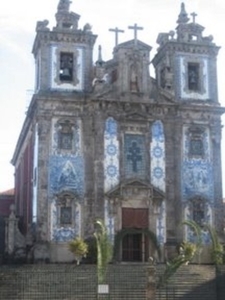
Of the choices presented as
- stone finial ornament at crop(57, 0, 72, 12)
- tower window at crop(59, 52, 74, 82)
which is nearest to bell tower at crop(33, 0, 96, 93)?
tower window at crop(59, 52, 74, 82)

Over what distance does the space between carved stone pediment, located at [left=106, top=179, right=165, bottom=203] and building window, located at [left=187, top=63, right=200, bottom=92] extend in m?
6.65

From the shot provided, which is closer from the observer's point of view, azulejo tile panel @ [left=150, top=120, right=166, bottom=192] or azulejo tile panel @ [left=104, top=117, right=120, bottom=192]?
azulejo tile panel @ [left=104, top=117, right=120, bottom=192]

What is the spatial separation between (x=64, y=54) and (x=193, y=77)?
7.54 metres

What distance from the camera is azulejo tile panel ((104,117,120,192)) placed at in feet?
122

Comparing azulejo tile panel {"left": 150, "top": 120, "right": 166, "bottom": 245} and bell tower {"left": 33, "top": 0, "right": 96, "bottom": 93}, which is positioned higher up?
bell tower {"left": 33, "top": 0, "right": 96, "bottom": 93}

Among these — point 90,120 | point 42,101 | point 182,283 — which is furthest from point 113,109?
point 182,283

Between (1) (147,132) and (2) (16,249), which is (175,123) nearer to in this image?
(1) (147,132)

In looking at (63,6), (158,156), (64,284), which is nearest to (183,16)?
(63,6)

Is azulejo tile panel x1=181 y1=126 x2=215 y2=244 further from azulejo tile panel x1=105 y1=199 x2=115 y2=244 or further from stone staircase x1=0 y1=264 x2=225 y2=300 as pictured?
stone staircase x1=0 y1=264 x2=225 y2=300

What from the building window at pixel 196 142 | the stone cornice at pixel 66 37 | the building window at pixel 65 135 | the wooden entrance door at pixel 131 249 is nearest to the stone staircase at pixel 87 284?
the wooden entrance door at pixel 131 249

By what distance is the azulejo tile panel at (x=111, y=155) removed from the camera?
1459 inches

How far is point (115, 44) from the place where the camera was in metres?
39.7

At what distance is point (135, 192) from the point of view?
122ft

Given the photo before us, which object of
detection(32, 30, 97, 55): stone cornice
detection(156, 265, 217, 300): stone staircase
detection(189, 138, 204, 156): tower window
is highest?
detection(32, 30, 97, 55): stone cornice
